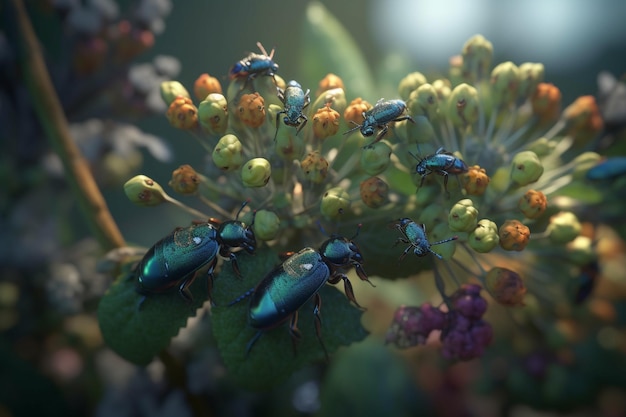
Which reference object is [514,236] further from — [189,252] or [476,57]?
[189,252]

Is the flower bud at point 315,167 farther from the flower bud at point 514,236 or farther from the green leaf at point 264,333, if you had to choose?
the flower bud at point 514,236

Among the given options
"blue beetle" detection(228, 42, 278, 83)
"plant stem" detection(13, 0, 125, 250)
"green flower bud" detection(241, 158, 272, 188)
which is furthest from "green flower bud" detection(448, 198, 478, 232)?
"plant stem" detection(13, 0, 125, 250)

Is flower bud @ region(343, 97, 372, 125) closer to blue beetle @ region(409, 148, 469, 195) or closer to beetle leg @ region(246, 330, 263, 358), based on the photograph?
blue beetle @ region(409, 148, 469, 195)

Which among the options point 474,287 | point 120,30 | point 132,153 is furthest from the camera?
point 132,153

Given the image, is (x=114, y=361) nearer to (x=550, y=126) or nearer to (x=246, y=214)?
(x=246, y=214)

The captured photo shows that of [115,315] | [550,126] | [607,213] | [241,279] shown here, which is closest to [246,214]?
[241,279]

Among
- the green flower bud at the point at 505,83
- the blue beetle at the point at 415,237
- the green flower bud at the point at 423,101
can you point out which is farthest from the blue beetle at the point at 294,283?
the green flower bud at the point at 505,83

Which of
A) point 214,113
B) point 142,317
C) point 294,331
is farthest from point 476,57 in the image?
point 142,317

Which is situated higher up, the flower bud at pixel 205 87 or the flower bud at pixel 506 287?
the flower bud at pixel 205 87
